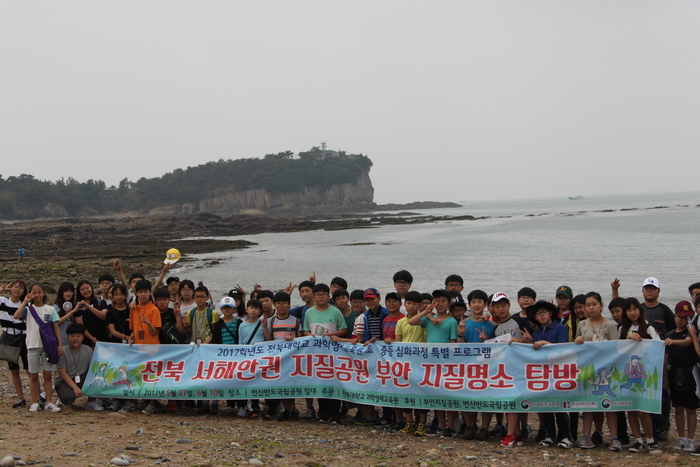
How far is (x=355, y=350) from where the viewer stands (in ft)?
21.2

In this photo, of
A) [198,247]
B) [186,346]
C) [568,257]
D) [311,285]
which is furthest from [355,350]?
[198,247]

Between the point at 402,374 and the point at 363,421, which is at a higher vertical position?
the point at 402,374

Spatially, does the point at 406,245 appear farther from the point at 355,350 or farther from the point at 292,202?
the point at 292,202

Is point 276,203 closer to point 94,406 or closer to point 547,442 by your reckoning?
point 94,406

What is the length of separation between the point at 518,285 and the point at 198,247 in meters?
27.8

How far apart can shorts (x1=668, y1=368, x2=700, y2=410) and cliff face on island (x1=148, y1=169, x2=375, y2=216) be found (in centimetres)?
13019

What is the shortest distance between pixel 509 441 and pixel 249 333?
10.6ft

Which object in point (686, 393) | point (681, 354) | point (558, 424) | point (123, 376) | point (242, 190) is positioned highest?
point (242, 190)

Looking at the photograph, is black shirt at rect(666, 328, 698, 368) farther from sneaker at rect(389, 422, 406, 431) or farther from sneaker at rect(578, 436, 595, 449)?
sneaker at rect(389, 422, 406, 431)

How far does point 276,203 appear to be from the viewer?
5443 inches

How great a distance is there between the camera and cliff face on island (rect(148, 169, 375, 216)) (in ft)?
440

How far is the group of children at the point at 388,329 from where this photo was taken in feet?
18.9

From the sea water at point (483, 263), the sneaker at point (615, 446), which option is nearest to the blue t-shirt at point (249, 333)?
Result: the sneaker at point (615, 446)

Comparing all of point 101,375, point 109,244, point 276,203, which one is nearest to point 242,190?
point 276,203
